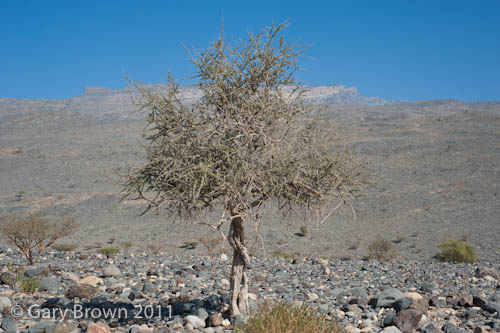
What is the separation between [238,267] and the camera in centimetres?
696

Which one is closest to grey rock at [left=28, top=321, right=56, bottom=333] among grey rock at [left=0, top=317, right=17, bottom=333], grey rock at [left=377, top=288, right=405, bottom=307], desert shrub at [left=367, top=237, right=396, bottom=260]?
grey rock at [left=0, top=317, right=17, bottom=333]

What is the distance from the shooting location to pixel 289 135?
250 inches

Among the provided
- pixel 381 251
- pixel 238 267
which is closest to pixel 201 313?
pixel 238 267

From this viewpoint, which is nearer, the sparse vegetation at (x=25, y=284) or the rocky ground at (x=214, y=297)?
the rocky ground at (x=214, y=297)

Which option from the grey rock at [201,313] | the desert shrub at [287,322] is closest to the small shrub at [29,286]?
the grey rock at [201,313]

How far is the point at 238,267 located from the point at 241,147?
2.10m

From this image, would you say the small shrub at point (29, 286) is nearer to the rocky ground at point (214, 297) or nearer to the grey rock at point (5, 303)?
the rocky ground at point (214, 297)

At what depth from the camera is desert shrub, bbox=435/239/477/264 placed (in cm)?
1834

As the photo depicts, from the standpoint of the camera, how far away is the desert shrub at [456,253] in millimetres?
18344

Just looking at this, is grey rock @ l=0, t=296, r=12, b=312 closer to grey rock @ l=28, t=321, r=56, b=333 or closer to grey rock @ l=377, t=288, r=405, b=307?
grey rock @ l=28, t=321, r=56, b=333

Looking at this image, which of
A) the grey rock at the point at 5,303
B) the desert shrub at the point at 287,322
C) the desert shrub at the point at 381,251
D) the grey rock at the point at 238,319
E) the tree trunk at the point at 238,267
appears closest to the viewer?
the desert shrub at the point at 287,322

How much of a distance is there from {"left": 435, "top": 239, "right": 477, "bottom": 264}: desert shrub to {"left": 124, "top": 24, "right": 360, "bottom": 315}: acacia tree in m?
14.0

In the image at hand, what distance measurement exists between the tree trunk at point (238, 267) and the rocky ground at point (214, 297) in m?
0.28

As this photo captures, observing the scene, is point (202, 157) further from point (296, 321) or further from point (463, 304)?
point (463, 304)
